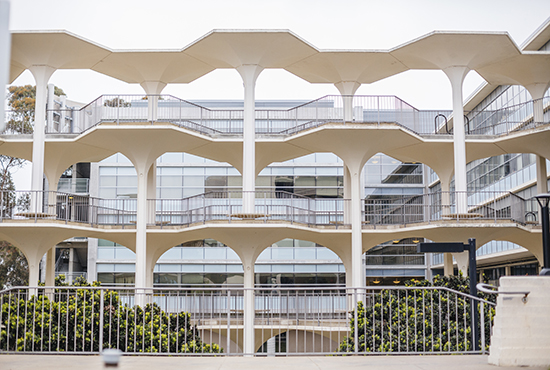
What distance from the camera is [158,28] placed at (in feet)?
85.6

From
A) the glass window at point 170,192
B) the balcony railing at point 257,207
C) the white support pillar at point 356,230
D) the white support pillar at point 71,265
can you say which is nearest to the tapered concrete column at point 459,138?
the white support pillar at point 356,230

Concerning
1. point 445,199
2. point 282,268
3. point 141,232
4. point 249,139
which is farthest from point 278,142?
point 282,268

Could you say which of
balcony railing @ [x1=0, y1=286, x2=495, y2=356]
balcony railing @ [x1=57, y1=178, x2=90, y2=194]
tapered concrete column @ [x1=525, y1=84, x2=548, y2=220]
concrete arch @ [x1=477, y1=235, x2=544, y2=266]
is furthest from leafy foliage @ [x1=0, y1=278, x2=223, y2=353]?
balcony railing @ [x1=57, y1=178, x2=90, y2=194]

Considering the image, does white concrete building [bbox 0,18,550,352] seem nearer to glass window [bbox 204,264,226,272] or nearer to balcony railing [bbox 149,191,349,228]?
balcony railing [bbox 149,191,349,228]

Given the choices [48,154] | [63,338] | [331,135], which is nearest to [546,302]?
[63,338]

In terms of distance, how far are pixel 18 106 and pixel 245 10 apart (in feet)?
68.5

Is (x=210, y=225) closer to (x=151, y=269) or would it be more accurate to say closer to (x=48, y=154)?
(x=151, y=269)

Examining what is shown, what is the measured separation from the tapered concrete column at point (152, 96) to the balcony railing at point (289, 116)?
2.1 inches

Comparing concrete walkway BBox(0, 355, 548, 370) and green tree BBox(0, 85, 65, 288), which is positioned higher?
green tree BBox(0, 85, 65, 288)

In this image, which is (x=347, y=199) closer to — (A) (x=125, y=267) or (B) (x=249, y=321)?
(B) (x=249, y=321)

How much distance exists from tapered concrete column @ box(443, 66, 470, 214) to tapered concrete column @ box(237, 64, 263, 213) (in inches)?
279

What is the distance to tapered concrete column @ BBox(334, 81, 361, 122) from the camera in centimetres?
2406

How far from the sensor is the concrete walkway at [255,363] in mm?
8109

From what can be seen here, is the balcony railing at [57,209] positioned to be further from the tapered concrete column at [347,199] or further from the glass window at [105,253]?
the tapered concrete column at [347,199]
